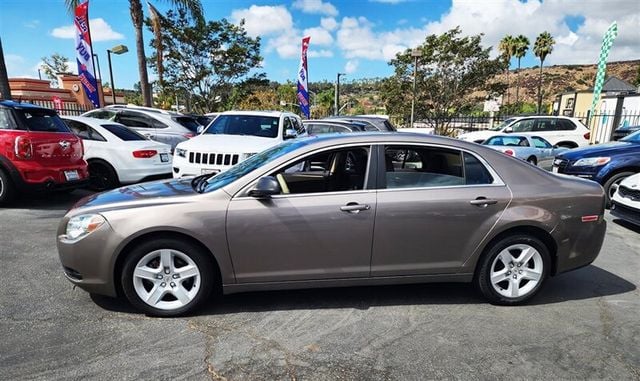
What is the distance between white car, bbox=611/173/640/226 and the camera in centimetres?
594

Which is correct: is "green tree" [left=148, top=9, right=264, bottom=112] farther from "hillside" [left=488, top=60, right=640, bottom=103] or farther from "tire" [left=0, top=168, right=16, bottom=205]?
"hillside" [left=488, top=60, right=640, bottom=103]

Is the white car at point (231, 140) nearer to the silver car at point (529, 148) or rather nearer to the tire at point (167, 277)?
the tire at point (167, 277)

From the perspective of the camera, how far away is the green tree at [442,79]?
22.8 m

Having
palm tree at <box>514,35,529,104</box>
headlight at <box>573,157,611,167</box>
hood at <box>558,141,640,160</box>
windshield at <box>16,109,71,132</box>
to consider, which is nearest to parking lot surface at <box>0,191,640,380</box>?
windshield at <box>16,109,71,132</box>

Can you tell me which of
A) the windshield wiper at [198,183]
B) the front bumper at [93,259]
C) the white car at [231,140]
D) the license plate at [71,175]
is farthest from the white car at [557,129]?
the front bumper at [93,259]

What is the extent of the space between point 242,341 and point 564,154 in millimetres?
8218

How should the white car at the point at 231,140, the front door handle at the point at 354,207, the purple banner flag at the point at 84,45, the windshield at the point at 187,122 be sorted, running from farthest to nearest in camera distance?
the purple banner flag at the point at 84,45 → the windshield at the point at 187,122 → the white car at the point at 231,140 → the front door handle at the point at 354,207

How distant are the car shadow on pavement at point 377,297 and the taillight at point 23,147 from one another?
3.90m

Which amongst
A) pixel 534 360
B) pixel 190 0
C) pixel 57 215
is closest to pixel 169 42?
pixel 190 0

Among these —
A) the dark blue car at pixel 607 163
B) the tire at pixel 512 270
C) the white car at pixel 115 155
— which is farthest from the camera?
the white car at pixel 115 155

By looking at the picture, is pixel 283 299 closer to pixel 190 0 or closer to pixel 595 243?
pixel 595 243

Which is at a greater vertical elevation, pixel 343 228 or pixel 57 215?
pixel 343 228

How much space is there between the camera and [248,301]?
11.8 feet

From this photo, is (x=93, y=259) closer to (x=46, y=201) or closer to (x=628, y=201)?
(x=46, y=201)
